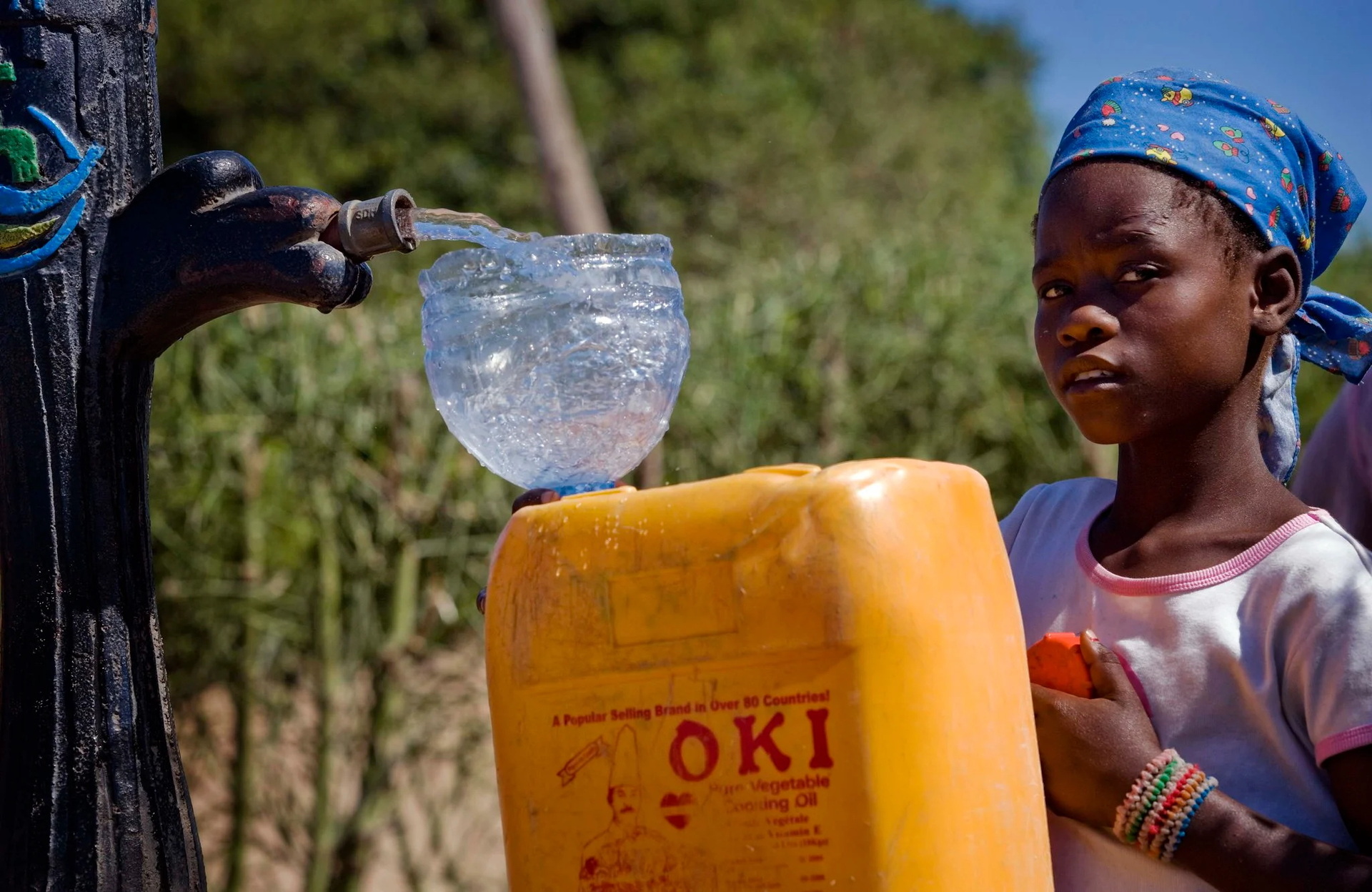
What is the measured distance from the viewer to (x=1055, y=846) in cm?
160

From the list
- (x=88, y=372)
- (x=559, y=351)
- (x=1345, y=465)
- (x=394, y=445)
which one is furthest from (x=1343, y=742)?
(x=394, y=445)

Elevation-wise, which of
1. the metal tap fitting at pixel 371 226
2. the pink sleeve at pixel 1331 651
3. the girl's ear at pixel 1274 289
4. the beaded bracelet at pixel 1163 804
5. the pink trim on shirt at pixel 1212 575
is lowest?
the beaded bracelet at pixel 1163 804

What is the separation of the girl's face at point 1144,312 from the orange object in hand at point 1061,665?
0.77ft


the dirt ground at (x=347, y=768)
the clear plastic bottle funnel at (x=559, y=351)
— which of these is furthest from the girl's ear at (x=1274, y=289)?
the dirt ground at (x=347, y=768)

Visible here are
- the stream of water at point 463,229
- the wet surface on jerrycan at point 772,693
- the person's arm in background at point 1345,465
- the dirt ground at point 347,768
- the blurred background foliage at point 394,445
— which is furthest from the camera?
the dirt ground at point 347,768

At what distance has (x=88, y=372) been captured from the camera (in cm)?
148

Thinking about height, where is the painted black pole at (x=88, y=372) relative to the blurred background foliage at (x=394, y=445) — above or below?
below

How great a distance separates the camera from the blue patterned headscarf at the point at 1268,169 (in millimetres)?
1601

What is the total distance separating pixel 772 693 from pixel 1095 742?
38cm

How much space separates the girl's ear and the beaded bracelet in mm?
509

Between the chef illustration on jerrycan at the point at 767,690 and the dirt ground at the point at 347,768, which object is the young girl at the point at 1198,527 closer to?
the chef illustration on jerrycan at the point at 767,690

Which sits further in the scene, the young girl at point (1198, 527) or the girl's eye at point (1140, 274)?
the girl's eye at point (1140, 274)

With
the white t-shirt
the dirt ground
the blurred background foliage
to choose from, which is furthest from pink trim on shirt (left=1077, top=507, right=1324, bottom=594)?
the dirt ground

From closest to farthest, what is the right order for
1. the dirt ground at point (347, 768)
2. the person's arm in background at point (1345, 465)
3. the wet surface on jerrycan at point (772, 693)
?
the wet surface on jerrycan at point (772, 693) → the person's arm in background at point (1345, 465) → the dirt ground at point (347, 768)
